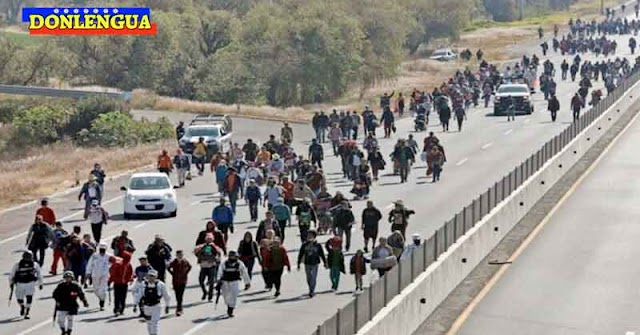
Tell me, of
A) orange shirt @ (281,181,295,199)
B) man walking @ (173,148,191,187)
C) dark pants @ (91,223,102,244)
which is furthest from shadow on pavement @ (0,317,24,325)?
man walking @ (173,148,191,187)

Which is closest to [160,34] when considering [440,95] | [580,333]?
[440,95]

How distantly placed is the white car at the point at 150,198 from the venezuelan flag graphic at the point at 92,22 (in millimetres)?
53516

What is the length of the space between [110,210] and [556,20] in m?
130

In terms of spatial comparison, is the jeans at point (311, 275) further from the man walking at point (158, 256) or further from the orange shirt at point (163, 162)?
the orange shirt at point (163, 162)

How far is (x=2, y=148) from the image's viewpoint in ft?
232

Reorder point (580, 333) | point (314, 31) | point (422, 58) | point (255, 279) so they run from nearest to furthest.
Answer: point (580, 333) → point (255, 279) → point (314, 31) → point (422, 58)

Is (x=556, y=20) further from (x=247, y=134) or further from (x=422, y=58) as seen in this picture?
(x=247, y=134)

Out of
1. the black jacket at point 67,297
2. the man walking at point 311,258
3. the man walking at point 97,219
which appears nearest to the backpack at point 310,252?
the man walking at point 311,258

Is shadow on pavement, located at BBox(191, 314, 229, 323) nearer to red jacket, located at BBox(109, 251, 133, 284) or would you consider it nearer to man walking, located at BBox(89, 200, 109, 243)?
red jacket, located at BBox(109, 251, 133, 284)

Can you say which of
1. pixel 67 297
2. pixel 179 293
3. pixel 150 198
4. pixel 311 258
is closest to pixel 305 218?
pixel 311 258

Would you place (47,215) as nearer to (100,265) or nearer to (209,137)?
(100,265)

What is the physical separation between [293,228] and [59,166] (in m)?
19.9

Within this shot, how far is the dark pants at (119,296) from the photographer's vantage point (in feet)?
82.2

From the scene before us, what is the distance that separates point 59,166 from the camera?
176ft
